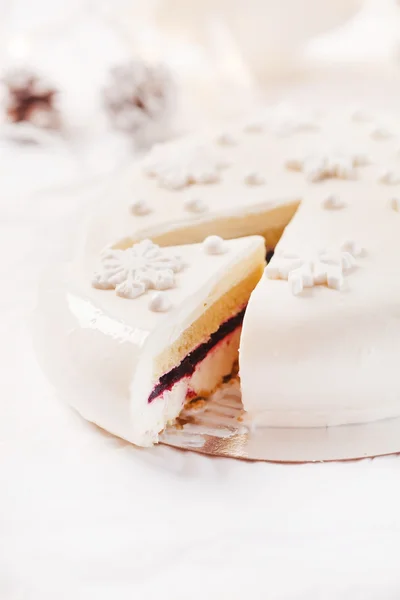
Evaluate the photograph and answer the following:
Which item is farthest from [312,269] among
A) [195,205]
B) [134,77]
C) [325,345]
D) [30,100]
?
[30,100]

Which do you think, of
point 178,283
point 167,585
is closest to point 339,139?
point 178,283

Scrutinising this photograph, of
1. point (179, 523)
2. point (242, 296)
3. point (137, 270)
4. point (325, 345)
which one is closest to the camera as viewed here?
point (179, 523)

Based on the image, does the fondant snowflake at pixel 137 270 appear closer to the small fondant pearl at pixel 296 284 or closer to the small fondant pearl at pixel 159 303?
the small fondant pearl at pixel 159 303

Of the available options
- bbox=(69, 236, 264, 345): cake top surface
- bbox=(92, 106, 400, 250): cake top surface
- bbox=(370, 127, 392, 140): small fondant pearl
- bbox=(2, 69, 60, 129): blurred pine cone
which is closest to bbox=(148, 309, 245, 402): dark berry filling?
bbox=(69, 236, 264, 345): cake top surface

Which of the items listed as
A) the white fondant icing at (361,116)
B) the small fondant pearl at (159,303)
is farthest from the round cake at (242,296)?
the white fondant icing at (361,116)

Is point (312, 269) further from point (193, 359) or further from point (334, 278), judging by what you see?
point (193, 359)

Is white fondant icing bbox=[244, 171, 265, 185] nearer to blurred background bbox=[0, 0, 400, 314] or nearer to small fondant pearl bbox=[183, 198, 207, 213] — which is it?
small fondant pearl bbox=[183, 198, 207, 213]

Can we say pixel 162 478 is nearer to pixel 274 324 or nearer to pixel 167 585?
pixel 167 585
